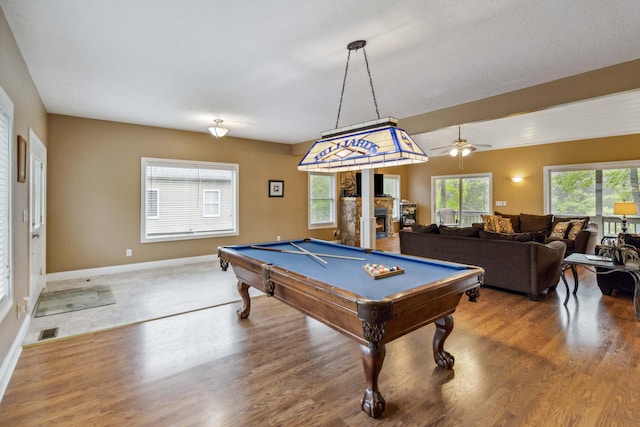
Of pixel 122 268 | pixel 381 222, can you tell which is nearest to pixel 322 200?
pixel 381 222

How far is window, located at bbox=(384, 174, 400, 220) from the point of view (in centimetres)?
1036

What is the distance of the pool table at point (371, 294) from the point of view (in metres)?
1.72

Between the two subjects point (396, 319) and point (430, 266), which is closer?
point (396, 319)

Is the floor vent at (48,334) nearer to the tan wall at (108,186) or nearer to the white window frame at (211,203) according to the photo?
the tan wall at (108,186)

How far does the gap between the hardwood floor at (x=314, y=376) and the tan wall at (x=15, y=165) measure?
341 mm

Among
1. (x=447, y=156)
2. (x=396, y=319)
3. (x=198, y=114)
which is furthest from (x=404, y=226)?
(x=396, y=319)

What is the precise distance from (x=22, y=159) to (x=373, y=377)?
3.46m

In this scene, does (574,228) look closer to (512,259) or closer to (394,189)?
(512,259)

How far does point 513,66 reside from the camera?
10.2ft

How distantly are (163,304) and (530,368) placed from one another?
12.3ft

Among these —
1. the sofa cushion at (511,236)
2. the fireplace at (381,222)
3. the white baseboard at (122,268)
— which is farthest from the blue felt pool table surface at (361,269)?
the fireplace at (381,222)

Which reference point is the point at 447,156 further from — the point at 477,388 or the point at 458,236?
the point at 477,388

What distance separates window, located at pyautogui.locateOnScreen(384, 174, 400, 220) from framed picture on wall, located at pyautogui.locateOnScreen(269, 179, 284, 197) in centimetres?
428

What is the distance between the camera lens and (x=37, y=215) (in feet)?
13.3
